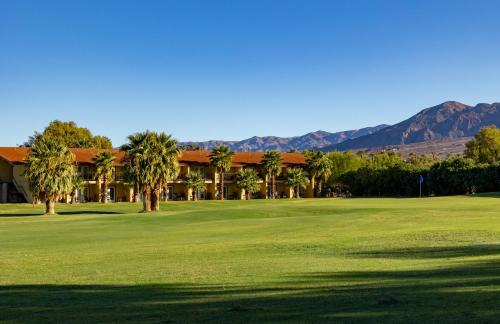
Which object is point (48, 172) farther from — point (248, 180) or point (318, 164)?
point (318, 164)

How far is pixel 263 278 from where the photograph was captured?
44.8 ft

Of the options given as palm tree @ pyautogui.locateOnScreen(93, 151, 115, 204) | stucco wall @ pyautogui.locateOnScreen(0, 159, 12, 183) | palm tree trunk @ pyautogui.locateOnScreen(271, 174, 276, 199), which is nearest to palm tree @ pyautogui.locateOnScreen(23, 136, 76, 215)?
palm tree @ pyautogui.locateOnScreen(93, 151, 115, 204)

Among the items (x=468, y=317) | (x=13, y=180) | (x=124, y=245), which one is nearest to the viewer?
(x=468, y=317)

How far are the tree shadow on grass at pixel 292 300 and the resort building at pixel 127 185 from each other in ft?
211

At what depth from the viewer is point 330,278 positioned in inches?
524

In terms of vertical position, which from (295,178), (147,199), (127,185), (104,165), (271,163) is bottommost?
(147,199)

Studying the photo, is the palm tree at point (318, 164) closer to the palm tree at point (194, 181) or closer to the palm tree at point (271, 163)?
the palm tree at point (271, 163)

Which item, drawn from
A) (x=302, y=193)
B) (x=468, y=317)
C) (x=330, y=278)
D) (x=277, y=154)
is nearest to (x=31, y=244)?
(x=330, y=278)

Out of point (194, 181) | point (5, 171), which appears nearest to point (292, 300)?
point (5, 171)

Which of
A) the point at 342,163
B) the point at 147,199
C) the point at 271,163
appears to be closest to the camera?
the point at 147,199

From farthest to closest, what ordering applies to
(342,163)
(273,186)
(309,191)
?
(342,163) < (309,191) < (273,186)

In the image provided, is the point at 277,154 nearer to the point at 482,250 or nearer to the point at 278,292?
the point at 482,250

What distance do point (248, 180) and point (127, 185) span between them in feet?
79.6

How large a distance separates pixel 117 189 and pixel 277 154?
2598 centimetres
